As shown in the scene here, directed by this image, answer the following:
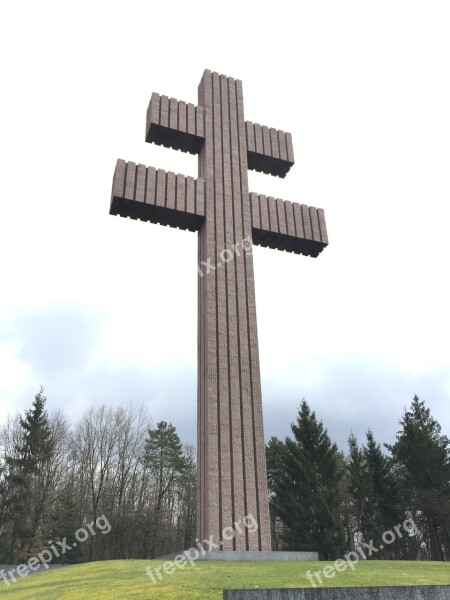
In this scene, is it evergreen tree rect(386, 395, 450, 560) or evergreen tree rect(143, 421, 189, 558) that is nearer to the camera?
A: evergreen tree rect(386, 395, 450, 560)

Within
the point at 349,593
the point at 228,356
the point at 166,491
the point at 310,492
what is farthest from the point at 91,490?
the point at 349,593

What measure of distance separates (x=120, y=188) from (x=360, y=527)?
2686 centimetres

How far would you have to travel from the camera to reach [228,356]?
14.1 m

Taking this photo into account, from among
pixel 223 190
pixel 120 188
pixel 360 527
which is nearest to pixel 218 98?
pixel 223 190

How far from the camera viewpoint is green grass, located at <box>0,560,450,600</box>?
723 cm

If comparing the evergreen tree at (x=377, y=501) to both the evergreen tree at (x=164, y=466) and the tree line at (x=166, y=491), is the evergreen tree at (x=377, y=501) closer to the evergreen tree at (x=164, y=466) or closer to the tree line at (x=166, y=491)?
the tree line at (x=166, y=491)

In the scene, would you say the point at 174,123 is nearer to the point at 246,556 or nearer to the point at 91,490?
the point at 246,556

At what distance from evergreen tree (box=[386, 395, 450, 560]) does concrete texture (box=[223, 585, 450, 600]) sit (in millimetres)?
24971

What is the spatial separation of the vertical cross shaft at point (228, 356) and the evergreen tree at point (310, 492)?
16.8 m

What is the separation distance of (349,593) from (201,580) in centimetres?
348

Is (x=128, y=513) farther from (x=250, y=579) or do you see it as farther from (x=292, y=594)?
(x=292, y=594)

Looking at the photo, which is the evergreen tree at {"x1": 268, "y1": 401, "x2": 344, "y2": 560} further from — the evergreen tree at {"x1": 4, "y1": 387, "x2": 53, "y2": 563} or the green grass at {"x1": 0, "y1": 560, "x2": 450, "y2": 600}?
the green grass at {"x1": 0, "y1": 560, "x2": 450, "y2": 600}

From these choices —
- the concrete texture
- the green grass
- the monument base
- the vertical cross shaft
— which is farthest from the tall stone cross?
the concrete texture

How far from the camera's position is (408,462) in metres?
30.5
